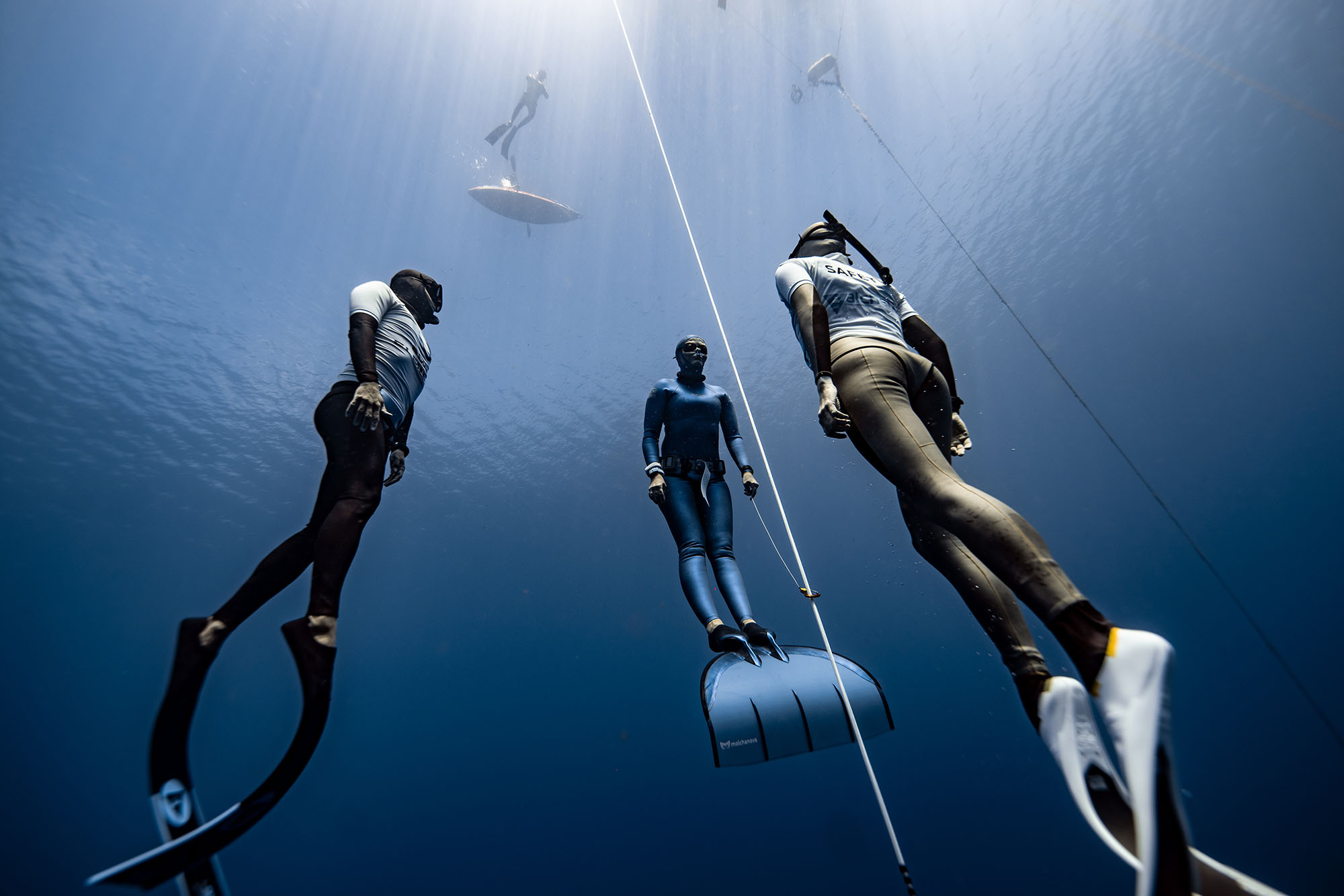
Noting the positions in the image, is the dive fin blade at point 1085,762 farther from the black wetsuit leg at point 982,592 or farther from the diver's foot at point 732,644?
the diver's foot at point 732,644

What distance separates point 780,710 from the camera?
2.72m

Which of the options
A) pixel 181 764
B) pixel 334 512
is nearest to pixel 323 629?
pixel 334 512

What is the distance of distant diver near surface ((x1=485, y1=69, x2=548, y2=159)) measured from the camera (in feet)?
37.7

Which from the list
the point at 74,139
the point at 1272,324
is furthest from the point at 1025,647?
the point at 1272,324

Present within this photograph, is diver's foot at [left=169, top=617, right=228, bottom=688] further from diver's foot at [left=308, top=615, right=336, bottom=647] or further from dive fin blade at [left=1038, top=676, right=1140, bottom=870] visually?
dive fin blade at [left=1038, top=676, right=1140, bottom=870]

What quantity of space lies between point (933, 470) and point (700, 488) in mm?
2452

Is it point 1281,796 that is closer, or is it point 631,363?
point 1281,796

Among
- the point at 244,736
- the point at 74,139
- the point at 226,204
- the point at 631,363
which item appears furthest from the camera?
the point at 244,736

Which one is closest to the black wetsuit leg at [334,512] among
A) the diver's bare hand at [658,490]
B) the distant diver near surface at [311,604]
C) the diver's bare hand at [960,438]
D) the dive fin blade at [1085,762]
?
the distant diver near surface at [311,604]

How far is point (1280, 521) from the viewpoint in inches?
599

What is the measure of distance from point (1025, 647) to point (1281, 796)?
1656 centimetres

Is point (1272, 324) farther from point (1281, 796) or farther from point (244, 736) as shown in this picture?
point (244, 736)

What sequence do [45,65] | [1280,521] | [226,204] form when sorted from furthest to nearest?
[1280,521], [226,204], [45,65]

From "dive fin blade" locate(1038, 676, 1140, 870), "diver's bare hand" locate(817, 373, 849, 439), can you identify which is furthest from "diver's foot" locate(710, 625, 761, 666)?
"dive fin blade" locate(1038, 676, 1140, 870)
